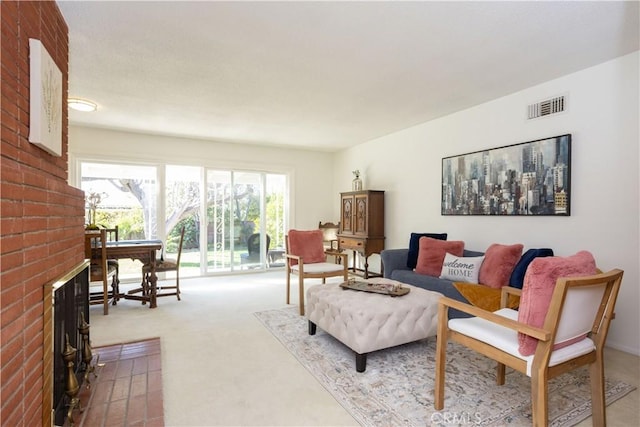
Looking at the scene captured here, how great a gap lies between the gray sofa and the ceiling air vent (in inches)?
60.3

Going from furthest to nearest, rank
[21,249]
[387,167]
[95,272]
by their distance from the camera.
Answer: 1. [387,167]
2. [95,272]
3. [21,249]

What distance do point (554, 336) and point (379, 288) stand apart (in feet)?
4.97

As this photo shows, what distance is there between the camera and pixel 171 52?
264cm

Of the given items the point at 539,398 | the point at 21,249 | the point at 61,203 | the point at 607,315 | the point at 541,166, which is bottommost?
the point at 539,398

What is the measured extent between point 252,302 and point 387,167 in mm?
3017

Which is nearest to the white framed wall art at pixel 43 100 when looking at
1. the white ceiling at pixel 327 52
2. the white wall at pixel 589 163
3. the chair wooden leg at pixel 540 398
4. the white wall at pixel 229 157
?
the white ceiling at pixel 327 52

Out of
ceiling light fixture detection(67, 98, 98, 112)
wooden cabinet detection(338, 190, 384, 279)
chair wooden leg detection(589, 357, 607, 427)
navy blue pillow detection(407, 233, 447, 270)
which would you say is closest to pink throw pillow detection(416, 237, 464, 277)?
navy blue pillow detection(407, 233, 447, 270)

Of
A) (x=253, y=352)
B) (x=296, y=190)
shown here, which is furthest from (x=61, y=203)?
(x=296, y=190)

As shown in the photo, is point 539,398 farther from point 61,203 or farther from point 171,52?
point 171,52

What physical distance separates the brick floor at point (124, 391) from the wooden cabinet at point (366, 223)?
337 cm

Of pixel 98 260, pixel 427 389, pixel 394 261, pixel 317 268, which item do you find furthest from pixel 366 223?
pixel 98 260

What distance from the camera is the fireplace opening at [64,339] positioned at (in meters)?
1.61

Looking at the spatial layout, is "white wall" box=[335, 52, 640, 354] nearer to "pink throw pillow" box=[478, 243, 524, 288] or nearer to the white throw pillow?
"pink throw pillow" box=[478, 243, 524, 288]

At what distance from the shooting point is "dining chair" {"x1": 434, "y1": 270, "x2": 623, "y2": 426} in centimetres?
142
